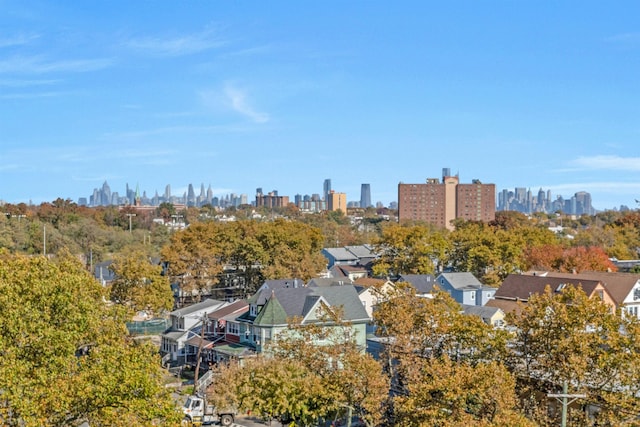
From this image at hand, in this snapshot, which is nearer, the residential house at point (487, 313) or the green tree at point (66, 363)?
the green tree at point (66, 363)

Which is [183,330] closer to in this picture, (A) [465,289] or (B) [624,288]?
(A) [465,289]

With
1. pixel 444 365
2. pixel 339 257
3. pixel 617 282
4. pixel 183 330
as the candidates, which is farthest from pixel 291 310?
pixel 339 257

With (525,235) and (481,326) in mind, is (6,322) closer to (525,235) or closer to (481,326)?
(481,326)

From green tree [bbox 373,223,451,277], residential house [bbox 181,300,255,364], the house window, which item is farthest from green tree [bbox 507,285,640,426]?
green tree [bbox 373,223,451,277]

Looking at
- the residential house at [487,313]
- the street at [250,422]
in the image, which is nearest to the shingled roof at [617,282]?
the residential house at [487,313]

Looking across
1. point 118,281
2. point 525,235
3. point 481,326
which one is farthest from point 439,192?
point 481,326

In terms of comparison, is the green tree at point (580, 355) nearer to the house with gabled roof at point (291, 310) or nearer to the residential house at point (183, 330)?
the house with gabled roof at point (291, 310)

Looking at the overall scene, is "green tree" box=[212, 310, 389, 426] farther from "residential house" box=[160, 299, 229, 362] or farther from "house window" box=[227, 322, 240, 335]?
"residential house" box=[160, 299, 229, 362]
